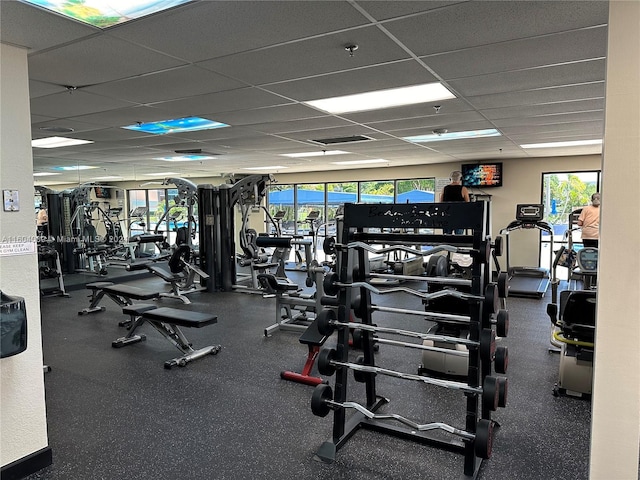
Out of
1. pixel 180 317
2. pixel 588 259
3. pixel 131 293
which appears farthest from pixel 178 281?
pixel 588 259

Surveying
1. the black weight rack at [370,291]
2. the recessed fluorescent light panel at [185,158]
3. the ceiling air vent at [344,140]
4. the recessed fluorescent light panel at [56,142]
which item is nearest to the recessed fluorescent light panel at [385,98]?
the black weight rack at [370,291]

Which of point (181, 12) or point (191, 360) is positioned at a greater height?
point (181, 12)

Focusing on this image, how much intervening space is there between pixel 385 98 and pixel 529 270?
5538mm

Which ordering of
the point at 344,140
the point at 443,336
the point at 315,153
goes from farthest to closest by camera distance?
the point at 315,153, the point at 344,140, the point at 443,336

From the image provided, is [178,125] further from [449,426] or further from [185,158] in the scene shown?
[449,426]

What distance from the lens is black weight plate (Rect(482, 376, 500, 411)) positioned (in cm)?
195

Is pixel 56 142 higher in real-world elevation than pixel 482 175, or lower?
higher

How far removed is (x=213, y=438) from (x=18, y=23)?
232 cm

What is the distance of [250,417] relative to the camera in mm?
2732

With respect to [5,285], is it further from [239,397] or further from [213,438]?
[239,397]

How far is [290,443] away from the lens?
2.43 metres

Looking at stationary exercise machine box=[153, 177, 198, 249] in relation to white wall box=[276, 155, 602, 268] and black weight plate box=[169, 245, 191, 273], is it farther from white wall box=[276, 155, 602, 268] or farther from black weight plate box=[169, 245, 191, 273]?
white wall box=[276, 155, 602, 268]

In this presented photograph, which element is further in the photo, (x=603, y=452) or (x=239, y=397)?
(x=239, y=397)

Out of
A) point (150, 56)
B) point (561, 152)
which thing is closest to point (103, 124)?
point (150, 56)
